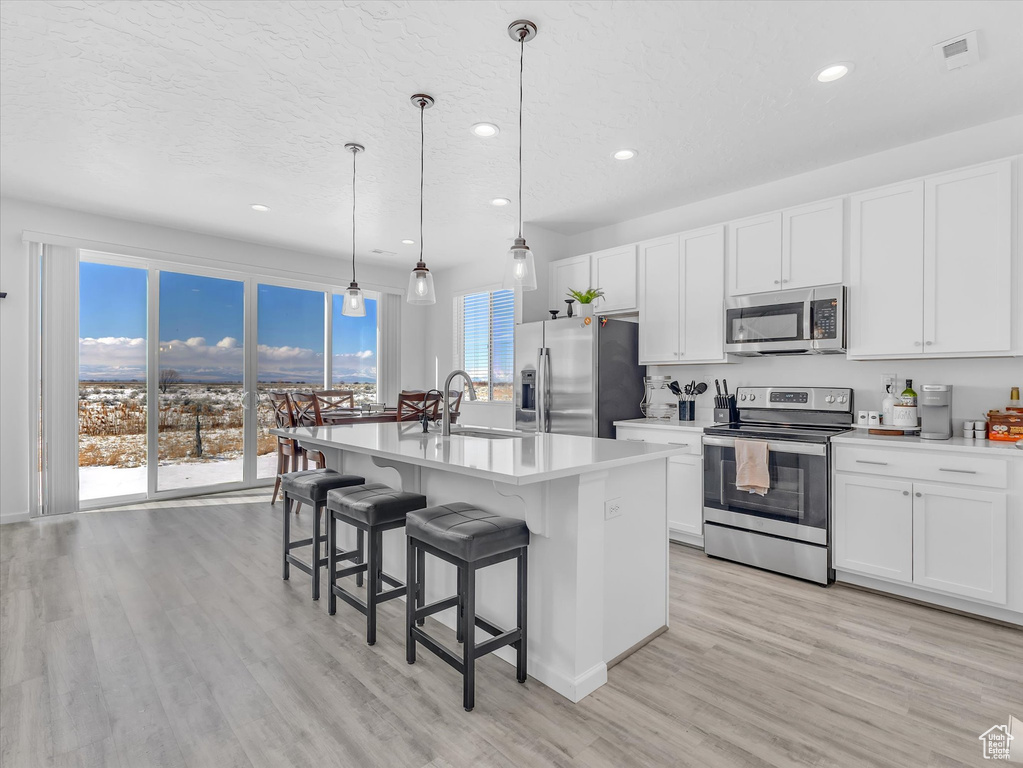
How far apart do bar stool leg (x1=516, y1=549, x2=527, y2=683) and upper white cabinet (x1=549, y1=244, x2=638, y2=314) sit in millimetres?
2970

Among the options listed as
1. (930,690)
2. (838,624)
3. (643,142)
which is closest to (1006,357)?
(838,624)

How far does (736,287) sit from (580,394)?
4.73ft

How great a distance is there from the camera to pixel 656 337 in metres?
4.27

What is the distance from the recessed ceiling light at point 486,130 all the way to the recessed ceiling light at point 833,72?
169cm

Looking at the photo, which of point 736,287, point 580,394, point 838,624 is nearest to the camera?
point 838,624

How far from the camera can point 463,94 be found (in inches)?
106

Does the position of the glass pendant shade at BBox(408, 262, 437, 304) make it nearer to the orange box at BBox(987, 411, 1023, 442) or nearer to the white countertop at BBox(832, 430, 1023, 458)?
the white countertop at BBox(832, 430, 1023, 458)

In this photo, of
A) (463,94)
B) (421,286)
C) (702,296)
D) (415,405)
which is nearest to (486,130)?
(463,94)

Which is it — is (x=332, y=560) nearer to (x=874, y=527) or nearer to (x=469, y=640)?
(x=469, y=640)

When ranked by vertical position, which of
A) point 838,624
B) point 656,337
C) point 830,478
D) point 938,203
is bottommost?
point 838,624

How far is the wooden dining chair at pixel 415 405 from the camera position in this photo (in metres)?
4.50

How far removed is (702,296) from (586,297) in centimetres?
101

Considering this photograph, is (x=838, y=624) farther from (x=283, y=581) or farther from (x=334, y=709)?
(x=283, y=581)

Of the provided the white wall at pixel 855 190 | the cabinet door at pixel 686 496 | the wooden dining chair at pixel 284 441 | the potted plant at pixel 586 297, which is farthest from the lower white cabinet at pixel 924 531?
the wooden dining chair at pixel 284 441
